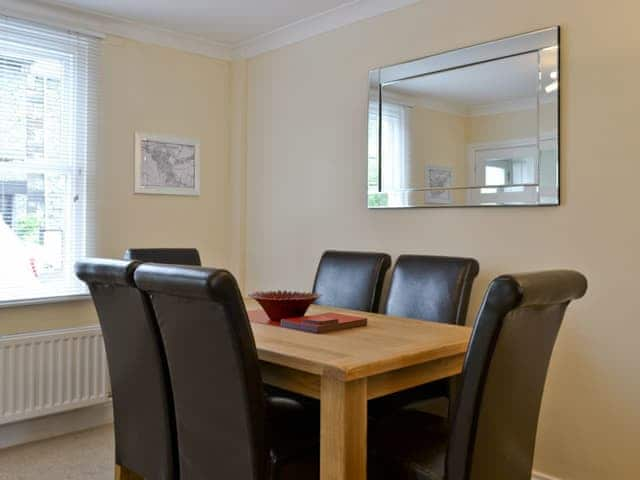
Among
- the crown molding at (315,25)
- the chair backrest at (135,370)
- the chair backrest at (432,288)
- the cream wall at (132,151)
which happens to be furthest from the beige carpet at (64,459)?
the crown molding at (315,25)

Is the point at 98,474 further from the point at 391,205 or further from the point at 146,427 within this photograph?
the point at 391,205

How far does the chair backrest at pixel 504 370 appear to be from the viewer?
1.42 metres

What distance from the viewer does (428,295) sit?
8.79 feet

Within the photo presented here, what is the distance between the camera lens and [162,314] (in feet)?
5.76

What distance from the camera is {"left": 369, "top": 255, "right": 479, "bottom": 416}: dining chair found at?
2.49 metres

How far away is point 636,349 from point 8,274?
9.92ft

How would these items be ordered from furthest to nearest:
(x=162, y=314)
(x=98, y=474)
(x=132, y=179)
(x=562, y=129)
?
(x=132, y=179), (x=98, y=474), (x=562, y=129), (x=162, y=314)

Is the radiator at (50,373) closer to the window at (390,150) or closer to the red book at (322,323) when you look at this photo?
the red book at (322,323)

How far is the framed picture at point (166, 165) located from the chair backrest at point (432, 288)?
1.71 metres

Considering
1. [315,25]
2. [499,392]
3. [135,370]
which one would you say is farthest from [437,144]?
[135,370]

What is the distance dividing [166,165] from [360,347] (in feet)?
7.97

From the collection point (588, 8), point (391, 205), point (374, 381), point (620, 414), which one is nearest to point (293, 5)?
point (391, 205)

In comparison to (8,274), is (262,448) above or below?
below

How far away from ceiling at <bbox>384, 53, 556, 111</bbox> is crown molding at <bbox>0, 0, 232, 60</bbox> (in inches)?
58.7
